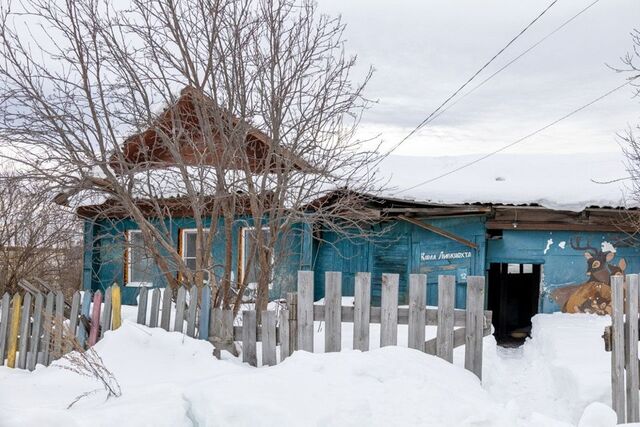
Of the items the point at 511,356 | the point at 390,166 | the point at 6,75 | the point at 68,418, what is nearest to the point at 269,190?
the point at 6,75

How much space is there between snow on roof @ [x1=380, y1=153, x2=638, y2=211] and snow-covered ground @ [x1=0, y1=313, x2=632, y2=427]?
493cm

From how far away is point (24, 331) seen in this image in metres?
7.56

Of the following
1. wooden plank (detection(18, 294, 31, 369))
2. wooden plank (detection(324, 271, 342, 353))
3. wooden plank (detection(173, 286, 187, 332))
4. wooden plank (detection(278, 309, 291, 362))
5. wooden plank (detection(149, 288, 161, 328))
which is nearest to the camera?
wooden plank (detection(324, 271, 342, 353))

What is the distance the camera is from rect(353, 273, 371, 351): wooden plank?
5961 millimetres

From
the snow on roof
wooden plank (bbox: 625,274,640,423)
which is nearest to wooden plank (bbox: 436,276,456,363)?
wooden plank (bbox: 625,274,640,423)

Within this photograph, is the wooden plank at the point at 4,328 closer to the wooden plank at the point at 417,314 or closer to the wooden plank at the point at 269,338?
the wooden plank at the point at 269,338

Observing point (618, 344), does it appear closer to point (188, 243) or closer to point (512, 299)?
point (188, 243)

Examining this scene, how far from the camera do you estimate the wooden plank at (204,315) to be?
6234 millimetres

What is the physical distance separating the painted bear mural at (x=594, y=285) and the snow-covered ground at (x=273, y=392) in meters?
5.73

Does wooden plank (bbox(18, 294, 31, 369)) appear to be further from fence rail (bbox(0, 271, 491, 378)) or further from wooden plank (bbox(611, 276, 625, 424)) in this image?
wooden plank (bbox(611, 276, 625, 424))

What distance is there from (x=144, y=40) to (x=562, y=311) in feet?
32.1

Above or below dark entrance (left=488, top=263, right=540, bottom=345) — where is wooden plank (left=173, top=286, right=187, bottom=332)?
above

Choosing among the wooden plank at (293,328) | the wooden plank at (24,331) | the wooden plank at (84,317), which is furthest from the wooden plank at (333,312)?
the wooden plank at (24,331)

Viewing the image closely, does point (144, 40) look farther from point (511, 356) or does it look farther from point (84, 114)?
point (511, 356)
